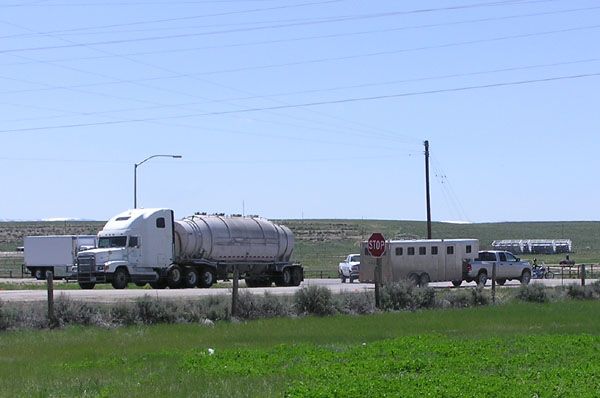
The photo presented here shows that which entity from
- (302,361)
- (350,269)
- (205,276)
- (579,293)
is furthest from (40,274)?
(302,361)

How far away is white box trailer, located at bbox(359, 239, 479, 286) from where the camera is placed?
51406 millimetres

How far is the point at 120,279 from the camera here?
168 ft

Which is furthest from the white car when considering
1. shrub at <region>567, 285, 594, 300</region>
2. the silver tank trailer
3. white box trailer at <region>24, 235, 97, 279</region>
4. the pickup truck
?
shrub at <region>567, 285, 594, 300</region>

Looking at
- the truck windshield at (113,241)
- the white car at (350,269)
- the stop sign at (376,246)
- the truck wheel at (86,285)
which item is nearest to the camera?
the stop sign at (376,246)

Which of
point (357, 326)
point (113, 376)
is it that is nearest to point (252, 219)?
point (357, 326)

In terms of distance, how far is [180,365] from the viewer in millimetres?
18578

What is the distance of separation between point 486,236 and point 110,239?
123 meters

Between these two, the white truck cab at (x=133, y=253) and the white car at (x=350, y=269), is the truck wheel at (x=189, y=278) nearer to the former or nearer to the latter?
the white truck cab at (x=133, y=253)

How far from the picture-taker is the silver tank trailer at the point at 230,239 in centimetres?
5291

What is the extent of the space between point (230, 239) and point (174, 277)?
3.46 metres

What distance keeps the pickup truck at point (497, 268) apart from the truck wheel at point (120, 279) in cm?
1602

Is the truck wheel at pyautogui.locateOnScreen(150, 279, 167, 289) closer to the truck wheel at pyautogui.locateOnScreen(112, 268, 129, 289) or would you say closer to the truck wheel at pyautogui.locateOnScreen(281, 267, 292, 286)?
the truck wheel at pyautogui.locateOnScreen(112, 268, 129, 289)

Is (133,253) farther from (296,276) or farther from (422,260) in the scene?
(422,260)

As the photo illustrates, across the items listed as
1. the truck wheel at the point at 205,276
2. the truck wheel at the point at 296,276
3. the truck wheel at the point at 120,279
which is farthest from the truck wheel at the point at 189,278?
the truck wheel at the point at 296,276
